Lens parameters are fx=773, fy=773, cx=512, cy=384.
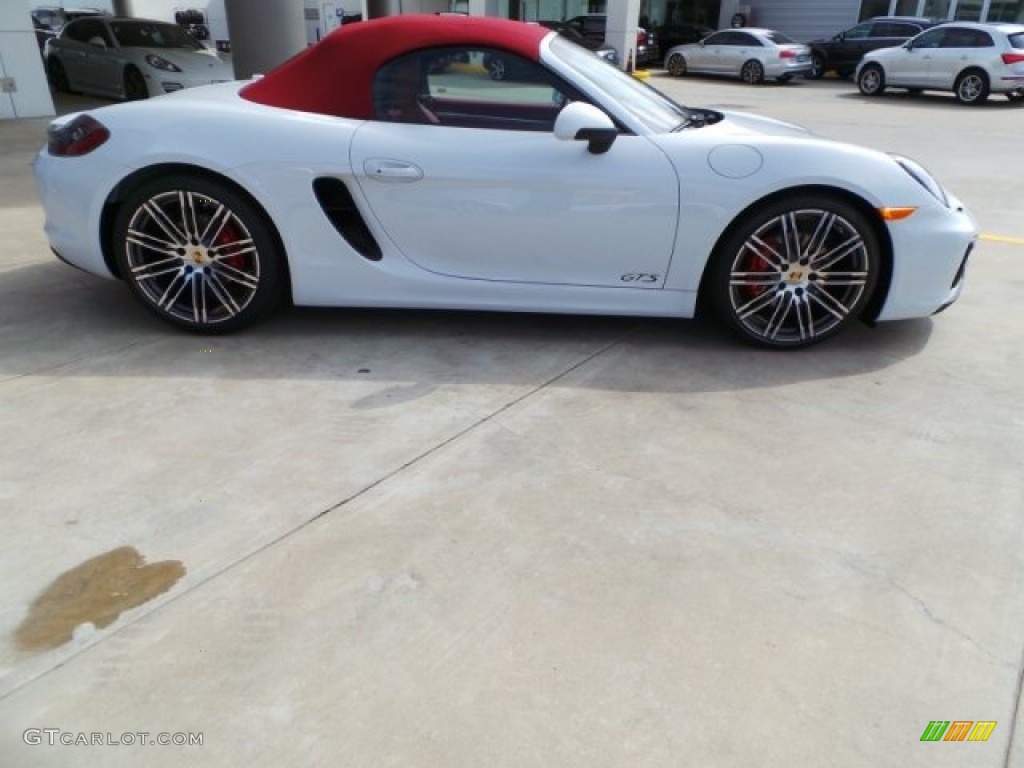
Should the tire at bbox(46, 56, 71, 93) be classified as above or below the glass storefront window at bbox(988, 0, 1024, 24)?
below

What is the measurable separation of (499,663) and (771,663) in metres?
0.66

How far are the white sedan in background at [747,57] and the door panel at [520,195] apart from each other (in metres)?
19.0

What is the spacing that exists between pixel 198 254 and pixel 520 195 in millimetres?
1458

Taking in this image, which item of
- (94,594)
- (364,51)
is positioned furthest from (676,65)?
(94,594)

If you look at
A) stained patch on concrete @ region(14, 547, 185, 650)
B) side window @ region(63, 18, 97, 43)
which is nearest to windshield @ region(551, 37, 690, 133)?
stained patch on concrete @ region(14, 547, 185, 650)

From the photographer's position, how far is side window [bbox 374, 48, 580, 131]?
3312mm

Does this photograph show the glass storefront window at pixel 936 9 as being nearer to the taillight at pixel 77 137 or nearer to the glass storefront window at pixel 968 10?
the glass storefront window at pixel 968 10

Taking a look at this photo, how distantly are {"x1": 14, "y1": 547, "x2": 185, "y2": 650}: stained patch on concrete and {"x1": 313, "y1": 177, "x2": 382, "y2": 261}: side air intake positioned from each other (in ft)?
5.41

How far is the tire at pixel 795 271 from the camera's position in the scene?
10.9ft

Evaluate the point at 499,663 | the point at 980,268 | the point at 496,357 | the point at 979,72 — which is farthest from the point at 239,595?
the point at 979,72

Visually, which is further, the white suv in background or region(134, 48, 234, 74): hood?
the white suv in background

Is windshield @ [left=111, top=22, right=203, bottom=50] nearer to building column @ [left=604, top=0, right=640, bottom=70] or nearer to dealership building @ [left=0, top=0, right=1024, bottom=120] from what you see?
dealership building @ [left=0, top=0, right=1024, bottom=120]

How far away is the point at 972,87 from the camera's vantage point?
50.4 ft

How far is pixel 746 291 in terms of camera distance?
11.5 ft
